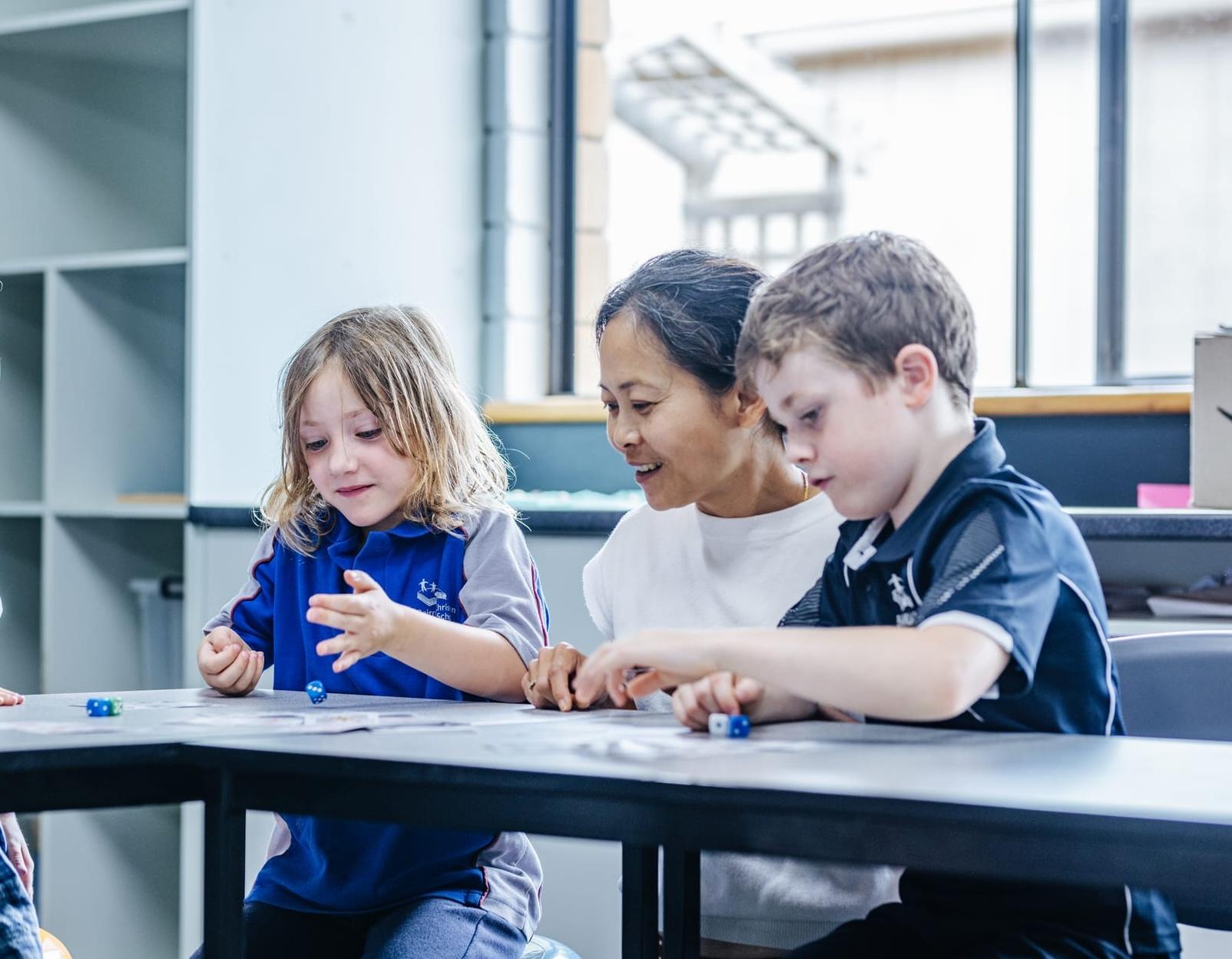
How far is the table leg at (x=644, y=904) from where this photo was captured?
90 cm

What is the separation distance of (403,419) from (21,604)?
1663 millimetres

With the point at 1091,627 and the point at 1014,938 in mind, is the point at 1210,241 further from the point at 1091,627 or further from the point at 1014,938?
the point at 1014,938

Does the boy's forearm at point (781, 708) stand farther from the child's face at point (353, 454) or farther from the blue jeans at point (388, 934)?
the child's face at point (353, 454)

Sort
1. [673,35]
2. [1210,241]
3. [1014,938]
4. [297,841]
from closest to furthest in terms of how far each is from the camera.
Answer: [1014,938] → [297,841] → [1210,241] → [673,35]

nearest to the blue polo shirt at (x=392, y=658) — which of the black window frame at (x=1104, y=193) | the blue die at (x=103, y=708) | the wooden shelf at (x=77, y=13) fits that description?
the blue die at (x=103, y=708)

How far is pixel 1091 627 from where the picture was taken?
980mm

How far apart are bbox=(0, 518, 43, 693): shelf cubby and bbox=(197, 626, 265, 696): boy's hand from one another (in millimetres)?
1562

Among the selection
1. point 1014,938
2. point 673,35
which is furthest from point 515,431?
point 1014,938

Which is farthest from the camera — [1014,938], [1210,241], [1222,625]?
[1210,241]

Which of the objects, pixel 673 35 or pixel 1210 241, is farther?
pixel 673 35

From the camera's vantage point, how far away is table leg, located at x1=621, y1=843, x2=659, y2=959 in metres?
0.90

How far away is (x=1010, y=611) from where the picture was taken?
893 mm

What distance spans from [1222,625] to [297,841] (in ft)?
4.17

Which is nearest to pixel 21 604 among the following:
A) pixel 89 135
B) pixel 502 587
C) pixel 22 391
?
pixel 22 391
